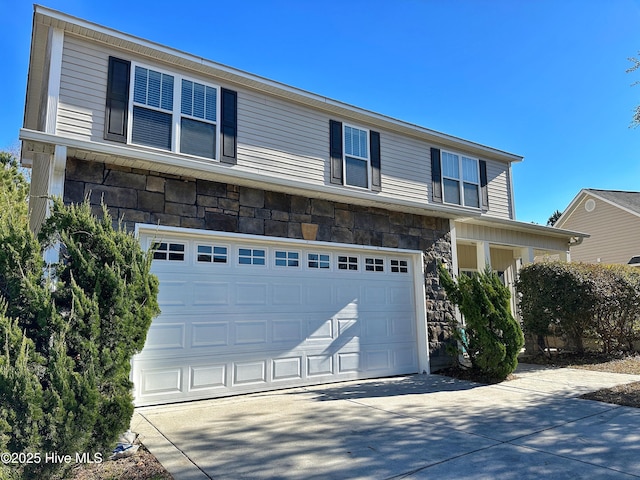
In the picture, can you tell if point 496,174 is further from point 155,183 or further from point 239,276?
point 155,183

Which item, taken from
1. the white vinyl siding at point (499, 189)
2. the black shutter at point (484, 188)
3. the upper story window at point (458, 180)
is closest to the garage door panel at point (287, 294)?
the upper story window at point (458, 180)

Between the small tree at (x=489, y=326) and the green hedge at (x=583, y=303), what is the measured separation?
226 centimetres

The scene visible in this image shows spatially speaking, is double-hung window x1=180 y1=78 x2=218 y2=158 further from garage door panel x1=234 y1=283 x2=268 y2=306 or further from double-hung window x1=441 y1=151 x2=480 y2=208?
double-hung window x1=441 y1=151 x2=480 y2=208

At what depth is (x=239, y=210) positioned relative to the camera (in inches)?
256

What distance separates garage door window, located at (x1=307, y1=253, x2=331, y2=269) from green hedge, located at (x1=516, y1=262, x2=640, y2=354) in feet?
16.2

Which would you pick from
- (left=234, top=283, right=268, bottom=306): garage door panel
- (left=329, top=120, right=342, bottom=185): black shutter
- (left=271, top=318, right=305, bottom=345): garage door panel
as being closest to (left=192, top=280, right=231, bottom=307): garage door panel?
(left=234, top=283, right=268, bottom=306): garage door panel

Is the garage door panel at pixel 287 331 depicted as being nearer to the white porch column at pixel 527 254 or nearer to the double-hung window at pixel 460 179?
the double-hung window at pixel 460 179

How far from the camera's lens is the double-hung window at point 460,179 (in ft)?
35.6

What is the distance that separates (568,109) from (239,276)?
35.9 feet

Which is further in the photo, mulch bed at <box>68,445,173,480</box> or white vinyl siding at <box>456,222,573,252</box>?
white vinyl siding at <box>456,222,573,252</box>

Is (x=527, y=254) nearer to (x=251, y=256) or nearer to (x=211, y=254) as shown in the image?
(x=251, y=256)

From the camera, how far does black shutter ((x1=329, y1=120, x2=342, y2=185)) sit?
9039mm

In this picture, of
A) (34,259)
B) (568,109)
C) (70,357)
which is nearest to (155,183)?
(34,259)

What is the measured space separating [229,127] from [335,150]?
2.36m
